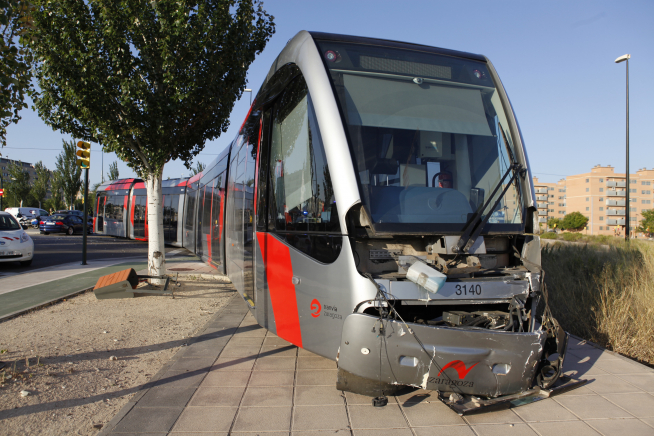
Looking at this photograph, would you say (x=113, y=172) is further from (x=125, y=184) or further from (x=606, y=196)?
(x=606, y=196)

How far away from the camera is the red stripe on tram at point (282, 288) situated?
4145 millimetres

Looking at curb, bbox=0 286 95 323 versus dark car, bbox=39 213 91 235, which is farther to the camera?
dark car, bbox=39 213 91 235

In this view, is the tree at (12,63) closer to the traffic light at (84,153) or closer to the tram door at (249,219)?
the tram door at (249,219)

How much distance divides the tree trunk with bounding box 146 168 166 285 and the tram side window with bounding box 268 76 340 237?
201 inches

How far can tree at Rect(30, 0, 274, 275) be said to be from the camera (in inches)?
295

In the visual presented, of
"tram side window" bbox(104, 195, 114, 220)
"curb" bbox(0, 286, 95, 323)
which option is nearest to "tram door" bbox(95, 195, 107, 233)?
"tram side window" bbox(104, 195, 114, 220)

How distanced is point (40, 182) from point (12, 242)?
49.0m

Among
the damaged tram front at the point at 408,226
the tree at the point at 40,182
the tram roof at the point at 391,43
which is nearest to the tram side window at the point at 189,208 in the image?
the damaged tram front at the point at 408,226

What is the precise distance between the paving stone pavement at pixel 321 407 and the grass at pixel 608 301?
0.91 meters

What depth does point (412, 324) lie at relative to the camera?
320 centimetres

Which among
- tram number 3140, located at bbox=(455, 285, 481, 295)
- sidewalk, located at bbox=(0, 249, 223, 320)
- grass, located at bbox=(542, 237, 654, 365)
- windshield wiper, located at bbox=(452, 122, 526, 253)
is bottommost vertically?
sidewalk, located at bbox=(0, 249, 223, 320)

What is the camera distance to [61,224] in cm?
2897

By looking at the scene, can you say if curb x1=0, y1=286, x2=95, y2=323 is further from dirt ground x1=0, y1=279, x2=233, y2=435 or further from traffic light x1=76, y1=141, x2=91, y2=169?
traffic light x1=76, y1=141, x2=91, y2=169

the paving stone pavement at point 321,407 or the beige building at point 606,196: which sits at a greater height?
the beige building at point 606,196
